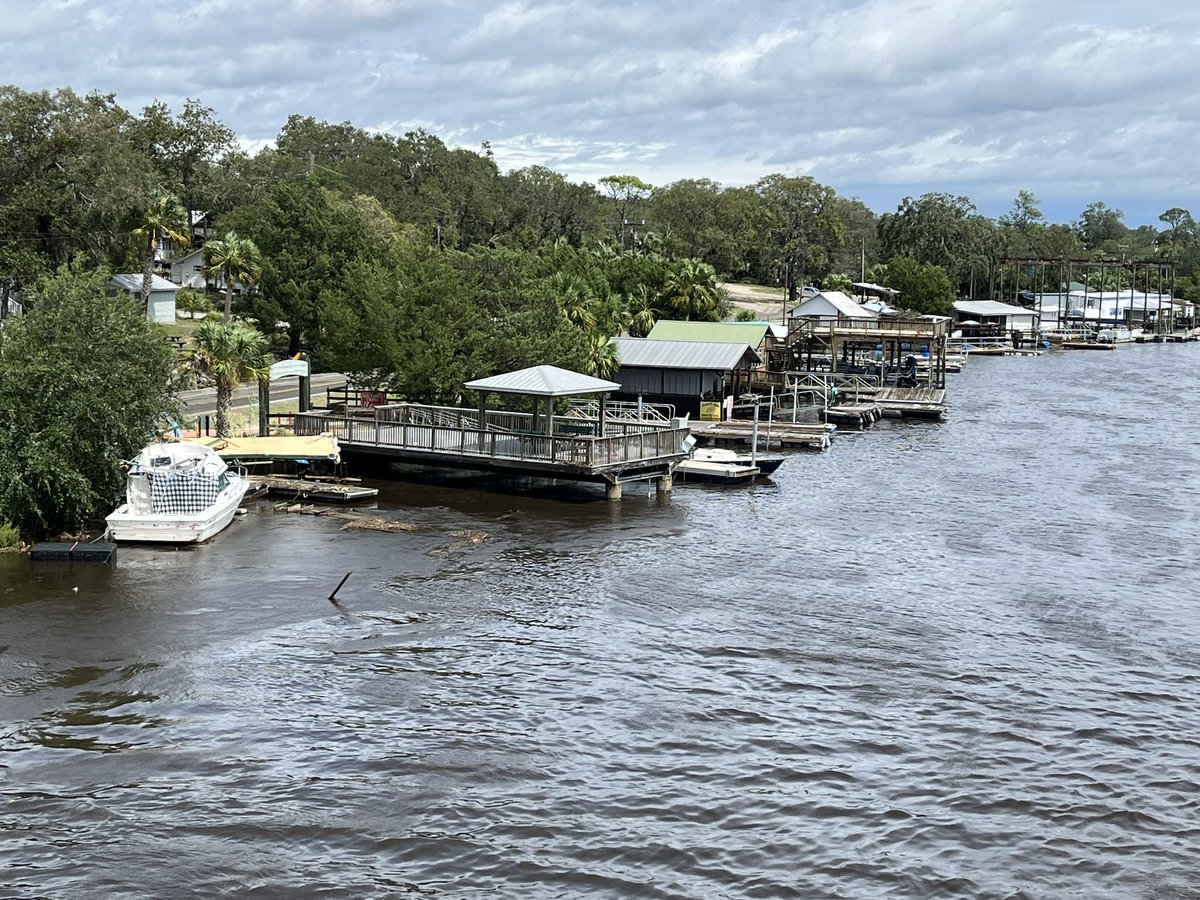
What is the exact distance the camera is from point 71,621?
25.3 meters

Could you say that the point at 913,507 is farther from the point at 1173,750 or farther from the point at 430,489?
the point at 1173,750

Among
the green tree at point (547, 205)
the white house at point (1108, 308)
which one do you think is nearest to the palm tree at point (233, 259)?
the green tree at point (547, 205)

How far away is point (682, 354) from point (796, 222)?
96.2 m

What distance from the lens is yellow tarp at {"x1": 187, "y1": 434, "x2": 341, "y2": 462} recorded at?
38781mm

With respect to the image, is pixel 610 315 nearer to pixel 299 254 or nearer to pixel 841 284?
pixel 299 254

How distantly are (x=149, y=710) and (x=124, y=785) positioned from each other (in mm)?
2810

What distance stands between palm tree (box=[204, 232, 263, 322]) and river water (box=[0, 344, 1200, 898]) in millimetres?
25855

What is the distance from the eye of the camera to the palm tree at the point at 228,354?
133 feet

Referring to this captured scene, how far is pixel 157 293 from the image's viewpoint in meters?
76.8

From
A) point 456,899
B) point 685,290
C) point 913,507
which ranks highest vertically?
point 685,290

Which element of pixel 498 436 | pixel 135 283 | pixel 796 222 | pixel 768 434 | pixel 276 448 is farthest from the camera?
pixel 796 222

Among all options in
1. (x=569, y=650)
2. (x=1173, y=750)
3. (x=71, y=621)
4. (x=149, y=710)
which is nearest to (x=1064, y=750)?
(x=1173, y=750)

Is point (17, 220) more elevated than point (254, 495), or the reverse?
point (17, 220)

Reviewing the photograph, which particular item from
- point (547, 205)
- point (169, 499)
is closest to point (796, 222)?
point (547, 205)
